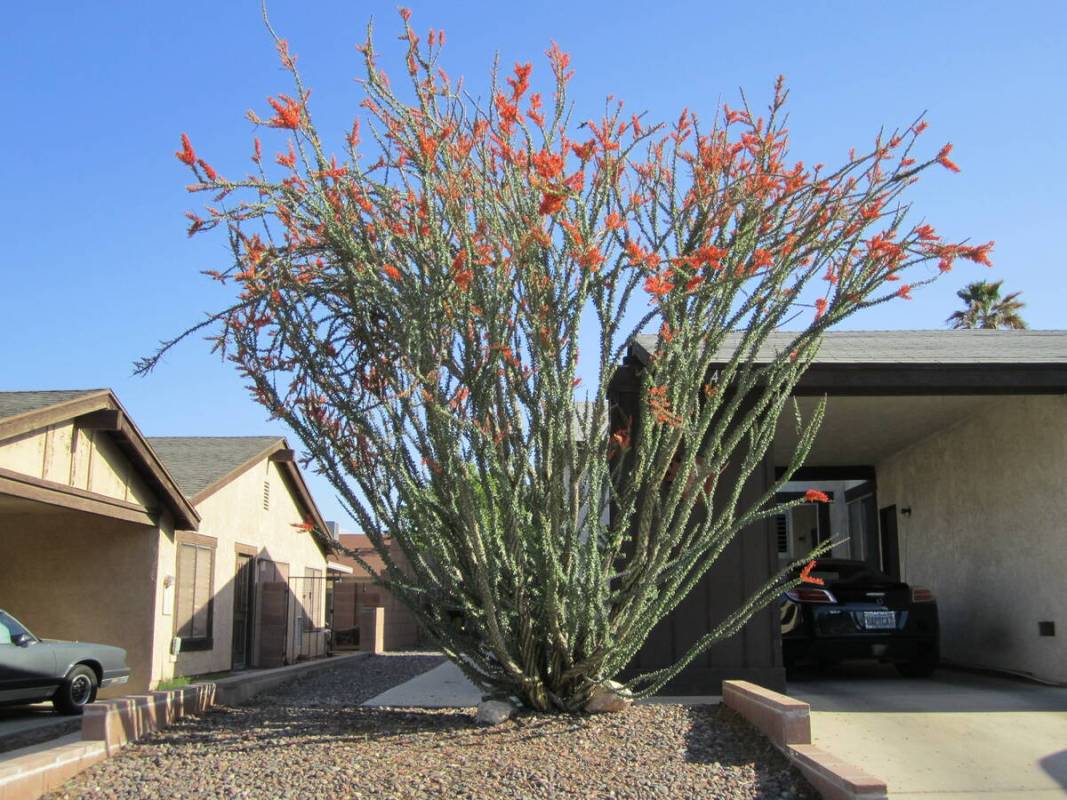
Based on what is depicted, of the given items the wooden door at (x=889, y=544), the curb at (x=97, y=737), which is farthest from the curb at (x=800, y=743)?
the wooden door at (x=889, y=544)

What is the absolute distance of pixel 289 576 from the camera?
62.6 feet

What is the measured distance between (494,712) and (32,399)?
23.3 feet

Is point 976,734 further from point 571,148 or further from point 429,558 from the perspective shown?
point 571,148

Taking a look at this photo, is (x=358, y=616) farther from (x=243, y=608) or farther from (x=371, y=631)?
(x=243, y=608)

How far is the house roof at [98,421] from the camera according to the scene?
10023 mm

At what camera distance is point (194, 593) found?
14266 mm

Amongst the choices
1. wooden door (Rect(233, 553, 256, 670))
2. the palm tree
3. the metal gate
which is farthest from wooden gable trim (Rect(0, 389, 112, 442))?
the palm tree

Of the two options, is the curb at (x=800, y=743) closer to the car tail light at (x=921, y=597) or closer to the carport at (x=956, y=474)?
the carport at (x=956, y=474)

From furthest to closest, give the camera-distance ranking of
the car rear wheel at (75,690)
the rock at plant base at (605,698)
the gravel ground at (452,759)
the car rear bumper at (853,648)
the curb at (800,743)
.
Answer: the car rear wheel at (75,690), the car rear bumper at (853,648), the rock at plant base at (605,698), the gravel ground at (452,759), the curb at (800,743)

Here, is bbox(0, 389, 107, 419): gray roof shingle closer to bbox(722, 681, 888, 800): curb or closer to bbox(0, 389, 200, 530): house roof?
bbox(0, 389, 200, 530): house roof

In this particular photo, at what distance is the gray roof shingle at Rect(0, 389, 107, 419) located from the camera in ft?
33.4

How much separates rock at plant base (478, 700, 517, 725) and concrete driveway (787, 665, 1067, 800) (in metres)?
1.97

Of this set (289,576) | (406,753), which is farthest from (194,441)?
(406,753)

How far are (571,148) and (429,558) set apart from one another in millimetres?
2840
